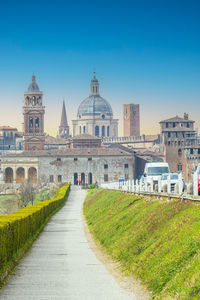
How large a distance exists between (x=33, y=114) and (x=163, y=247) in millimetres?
107199

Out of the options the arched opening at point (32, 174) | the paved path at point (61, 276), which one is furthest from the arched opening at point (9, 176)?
the paved path at point (61, 276)

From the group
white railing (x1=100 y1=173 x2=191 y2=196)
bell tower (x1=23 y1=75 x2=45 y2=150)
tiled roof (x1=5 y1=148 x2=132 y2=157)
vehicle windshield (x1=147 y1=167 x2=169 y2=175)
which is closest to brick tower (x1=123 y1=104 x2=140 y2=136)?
bell tower (x1=23 y1=75 x2=45 y2=150)

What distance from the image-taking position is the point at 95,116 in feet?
533

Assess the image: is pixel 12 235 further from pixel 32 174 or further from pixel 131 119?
pixel 131 119

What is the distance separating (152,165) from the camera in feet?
119

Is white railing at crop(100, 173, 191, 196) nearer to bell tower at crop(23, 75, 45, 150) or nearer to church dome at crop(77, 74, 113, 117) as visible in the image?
bell tower at crop(23, 75, 45, 150)

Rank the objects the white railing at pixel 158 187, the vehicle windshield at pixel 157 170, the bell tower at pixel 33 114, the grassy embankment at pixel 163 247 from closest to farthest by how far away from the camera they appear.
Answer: the grassy embankment at pixel 163 247
the white railing at pixel 158 187
the vehicle windshield at pixel 157 170
the bell tower at pixel 33 114

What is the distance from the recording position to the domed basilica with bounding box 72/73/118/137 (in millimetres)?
162750

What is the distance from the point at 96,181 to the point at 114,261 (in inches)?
3104

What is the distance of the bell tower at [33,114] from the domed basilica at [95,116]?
45757 millimetres

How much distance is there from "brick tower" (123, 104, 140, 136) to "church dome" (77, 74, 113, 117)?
5.69 meters

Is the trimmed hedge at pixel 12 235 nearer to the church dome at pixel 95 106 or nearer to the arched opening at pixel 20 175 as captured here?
the arched opening at pixel 20 175

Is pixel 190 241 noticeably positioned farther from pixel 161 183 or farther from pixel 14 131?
pixel 14 131

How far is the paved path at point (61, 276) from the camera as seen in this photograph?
9.70 meters
